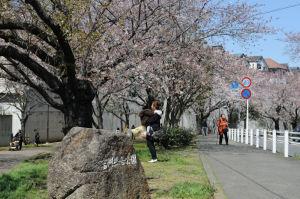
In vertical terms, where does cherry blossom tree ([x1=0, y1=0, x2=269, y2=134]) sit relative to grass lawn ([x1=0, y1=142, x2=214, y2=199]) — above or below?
above

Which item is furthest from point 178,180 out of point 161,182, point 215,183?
point 215,183

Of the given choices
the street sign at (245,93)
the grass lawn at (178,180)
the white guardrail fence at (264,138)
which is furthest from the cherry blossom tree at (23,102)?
the grass lawn at (178,180)

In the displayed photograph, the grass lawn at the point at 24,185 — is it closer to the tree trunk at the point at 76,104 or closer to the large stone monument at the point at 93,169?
Result: the tree trunk at the point at 76,104

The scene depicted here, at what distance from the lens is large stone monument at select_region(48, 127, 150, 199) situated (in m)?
4.61

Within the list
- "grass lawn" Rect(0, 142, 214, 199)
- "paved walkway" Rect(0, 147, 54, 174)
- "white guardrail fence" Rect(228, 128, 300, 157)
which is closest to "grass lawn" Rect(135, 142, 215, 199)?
"grass lawn" Rect(0, 142, 214, 199)

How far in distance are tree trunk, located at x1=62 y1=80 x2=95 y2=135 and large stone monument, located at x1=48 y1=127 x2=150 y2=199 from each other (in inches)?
196

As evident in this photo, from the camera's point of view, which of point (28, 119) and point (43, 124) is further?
point (43, 124)

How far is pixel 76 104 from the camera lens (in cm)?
993

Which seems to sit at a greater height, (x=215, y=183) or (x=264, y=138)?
(x=264, y=138)

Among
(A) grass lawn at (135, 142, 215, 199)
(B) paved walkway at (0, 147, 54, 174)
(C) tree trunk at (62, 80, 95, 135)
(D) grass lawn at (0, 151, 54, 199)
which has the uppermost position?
(C) tree trunk at (62, 80, 95, 135)

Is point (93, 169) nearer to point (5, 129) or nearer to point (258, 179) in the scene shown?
point (258, 179)

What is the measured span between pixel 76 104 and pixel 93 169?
551 centimetres

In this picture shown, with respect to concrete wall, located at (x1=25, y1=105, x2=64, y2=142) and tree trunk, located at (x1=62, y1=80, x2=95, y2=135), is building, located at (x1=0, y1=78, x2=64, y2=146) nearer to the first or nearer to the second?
concrete wall, located at (x1=25, y1=105, x2=64, y2=142)

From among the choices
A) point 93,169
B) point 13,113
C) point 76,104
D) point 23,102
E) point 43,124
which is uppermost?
point 23,102
